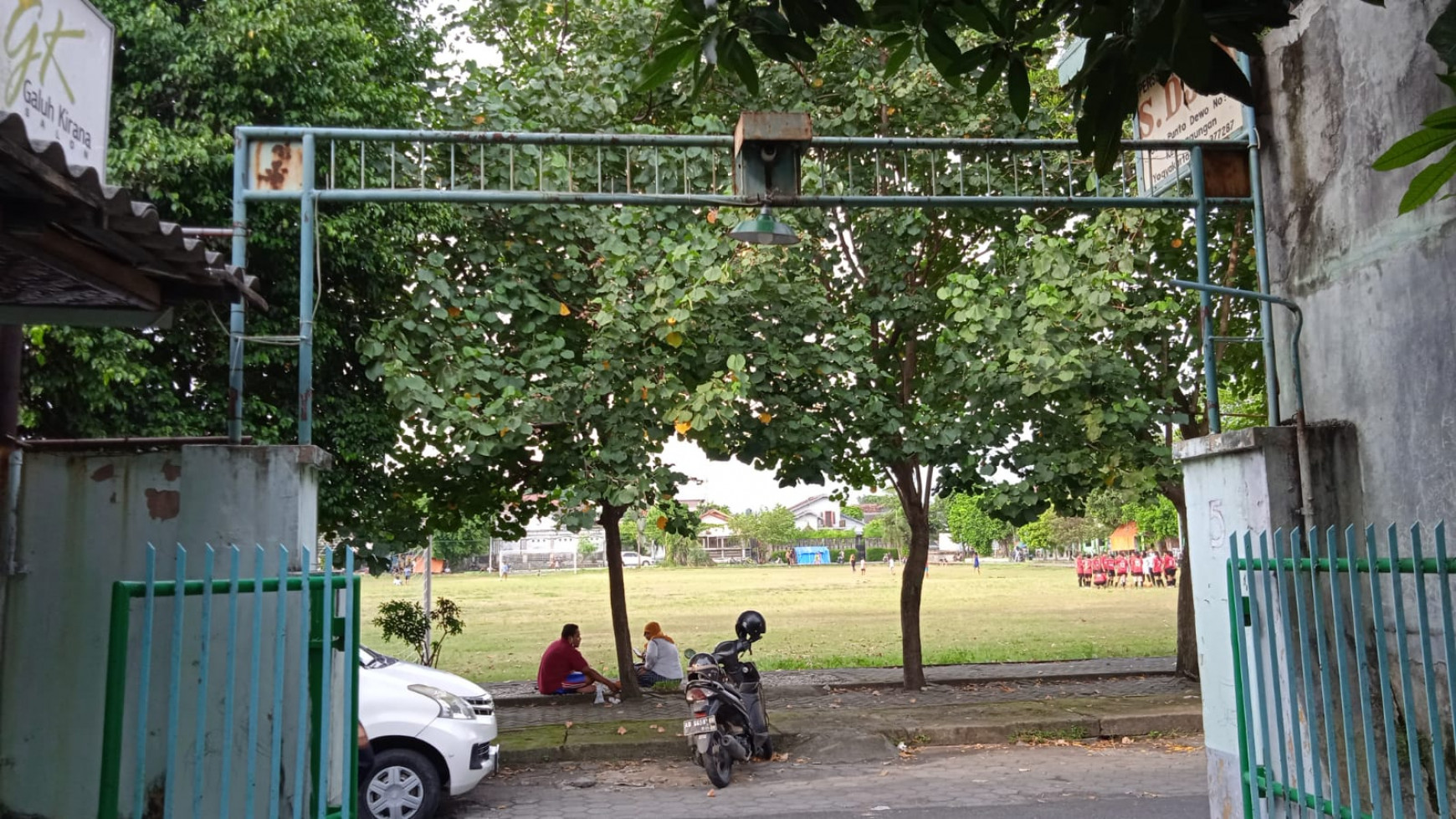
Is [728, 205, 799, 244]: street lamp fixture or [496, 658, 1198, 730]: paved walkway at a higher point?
[728, 205, 799, 244]: street lamp fixture

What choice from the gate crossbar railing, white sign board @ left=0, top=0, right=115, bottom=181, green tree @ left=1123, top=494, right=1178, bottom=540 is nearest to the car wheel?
the gate crossbar railing

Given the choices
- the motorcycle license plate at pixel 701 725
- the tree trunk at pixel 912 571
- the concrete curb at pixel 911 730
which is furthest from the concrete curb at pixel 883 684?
the motorcycle license plate at pixel 701 725

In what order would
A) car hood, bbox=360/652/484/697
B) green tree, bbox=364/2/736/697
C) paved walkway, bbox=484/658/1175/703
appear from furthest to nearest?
paved walkway, bbox=484/658/1175/703, green tree, bbox=364/2/736/697, car hood, bbox=360/652/484/697

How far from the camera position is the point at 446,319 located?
990 cm

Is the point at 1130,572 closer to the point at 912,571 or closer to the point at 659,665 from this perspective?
the point at 912,571

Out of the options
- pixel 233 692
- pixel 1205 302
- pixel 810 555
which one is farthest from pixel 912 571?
pixel 810 555

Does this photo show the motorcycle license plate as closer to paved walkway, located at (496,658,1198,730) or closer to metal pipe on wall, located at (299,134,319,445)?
paved walkway, located at (496,658,1198,730)

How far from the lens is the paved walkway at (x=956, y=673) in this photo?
49.8 ft

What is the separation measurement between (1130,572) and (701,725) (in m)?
49.2

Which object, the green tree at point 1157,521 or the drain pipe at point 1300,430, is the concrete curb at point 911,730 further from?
the green tree at point 1157,521

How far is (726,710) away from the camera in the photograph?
982 cm

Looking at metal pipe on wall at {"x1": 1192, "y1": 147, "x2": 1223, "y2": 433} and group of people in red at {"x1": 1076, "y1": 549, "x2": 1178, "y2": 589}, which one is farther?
group of people in red at {"x1": 1076, "y1": 549, "x2": 1178, "y2": 589}

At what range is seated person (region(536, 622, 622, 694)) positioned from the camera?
13188 millimetres

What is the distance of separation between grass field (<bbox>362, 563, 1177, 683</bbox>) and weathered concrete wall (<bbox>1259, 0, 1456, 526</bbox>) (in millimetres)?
13687
